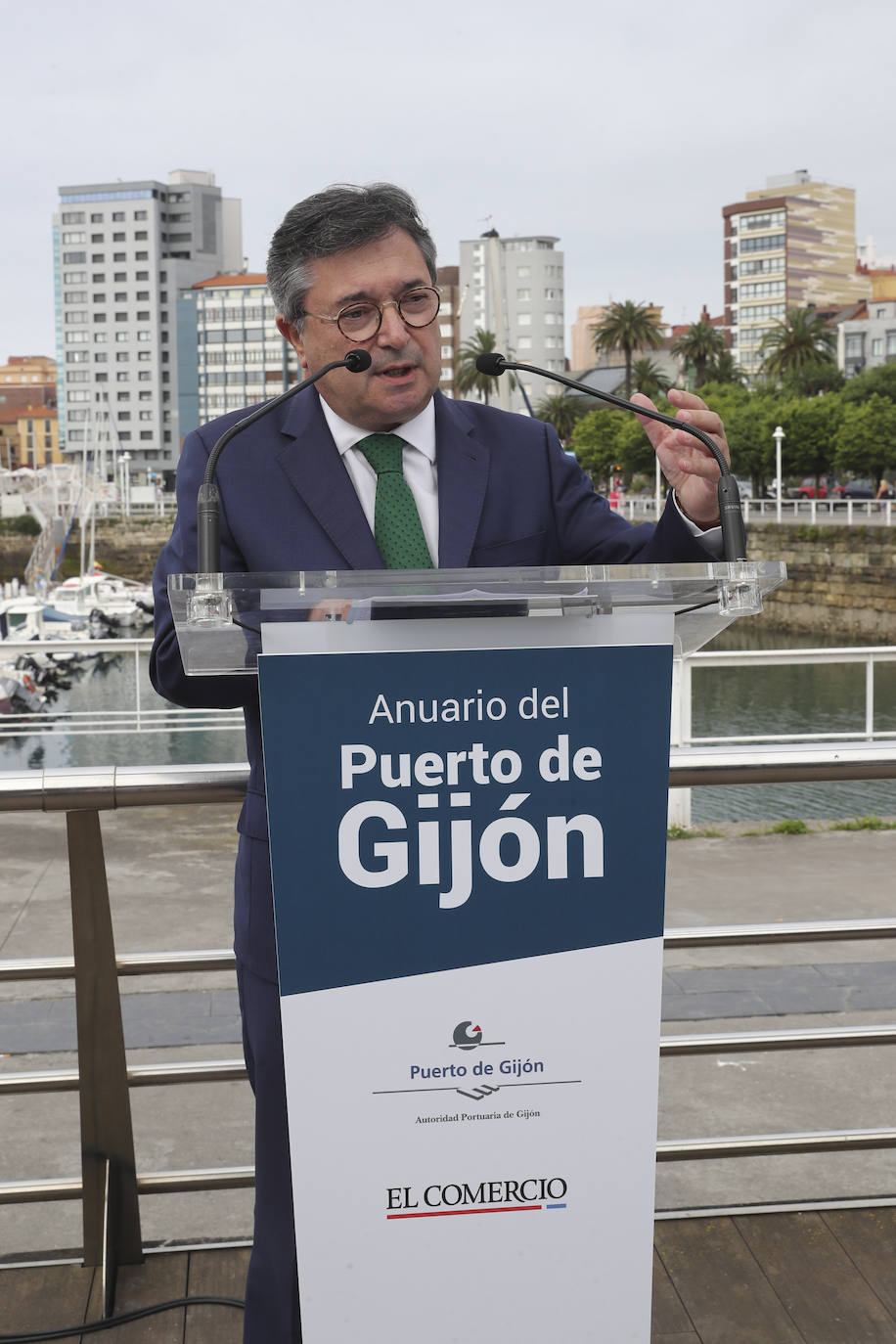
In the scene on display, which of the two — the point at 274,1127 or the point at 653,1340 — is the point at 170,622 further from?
the point at 653,1340

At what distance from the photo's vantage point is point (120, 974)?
2098 mm

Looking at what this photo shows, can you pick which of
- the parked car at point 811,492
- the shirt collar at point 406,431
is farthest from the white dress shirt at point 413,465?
the parked car at point 811,492

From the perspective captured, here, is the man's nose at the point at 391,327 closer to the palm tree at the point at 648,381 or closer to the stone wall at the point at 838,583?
the stone wall at the point at 838,583

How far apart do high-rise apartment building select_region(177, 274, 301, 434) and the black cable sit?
9812cm

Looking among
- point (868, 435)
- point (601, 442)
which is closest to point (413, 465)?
point (868, 435)

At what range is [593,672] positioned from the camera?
4.16 ft

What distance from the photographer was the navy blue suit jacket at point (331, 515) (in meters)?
1.59

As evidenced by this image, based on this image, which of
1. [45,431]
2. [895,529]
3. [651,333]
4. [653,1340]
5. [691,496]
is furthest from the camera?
[45,431]

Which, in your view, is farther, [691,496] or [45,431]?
[45,431]

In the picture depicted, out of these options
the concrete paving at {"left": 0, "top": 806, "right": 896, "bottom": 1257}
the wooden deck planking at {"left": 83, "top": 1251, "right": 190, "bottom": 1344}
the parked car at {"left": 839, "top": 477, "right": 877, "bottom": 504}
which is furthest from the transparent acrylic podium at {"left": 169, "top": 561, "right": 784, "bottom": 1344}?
the parked car at {"left": 839, "top": 477, "right": 877, "bottom": 504}

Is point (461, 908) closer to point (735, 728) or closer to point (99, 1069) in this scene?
point (99, 1069)

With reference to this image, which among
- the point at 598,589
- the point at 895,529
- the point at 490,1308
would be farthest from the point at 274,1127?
the point at 895,529

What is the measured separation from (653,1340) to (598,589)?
1237mm

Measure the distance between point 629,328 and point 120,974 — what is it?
2668 inches
